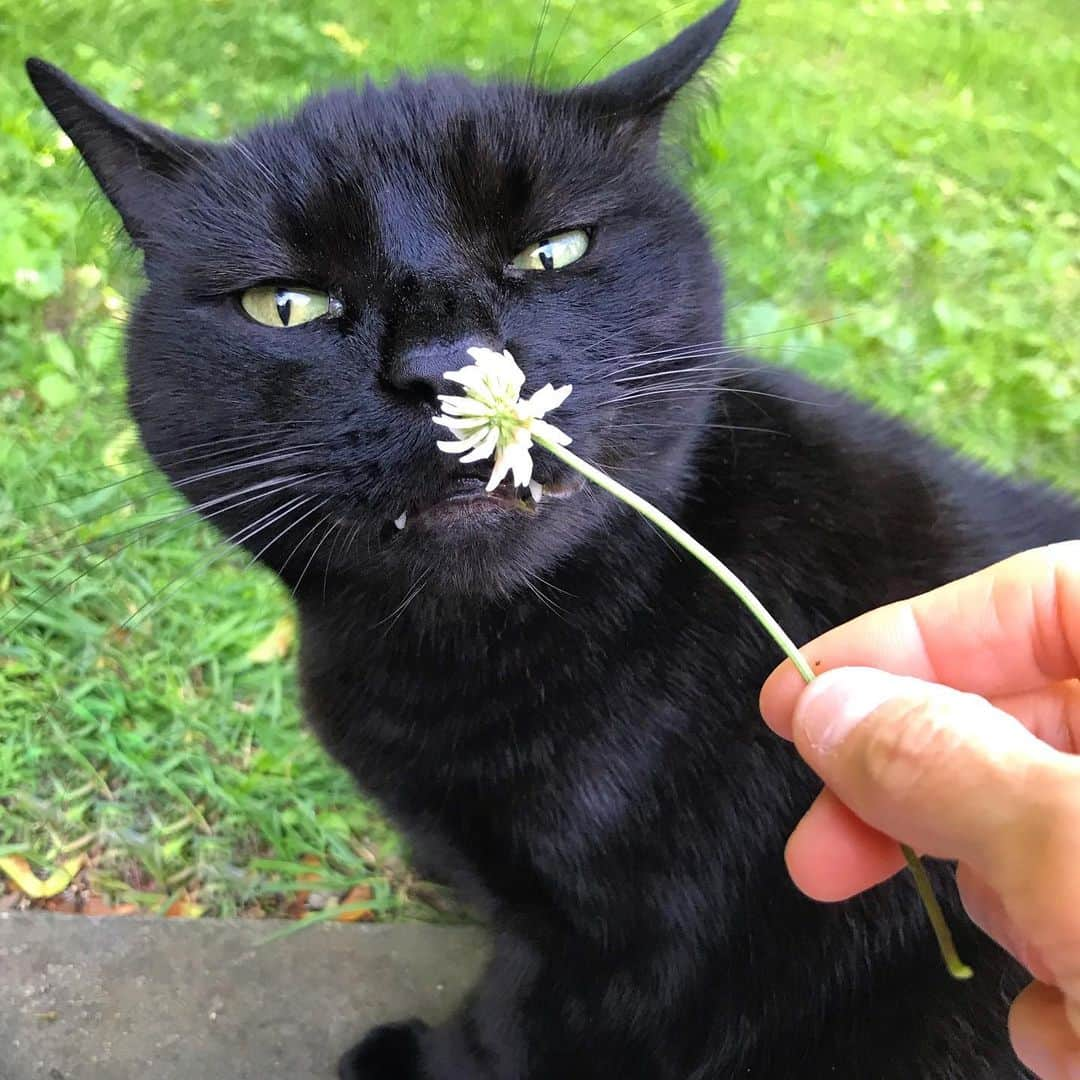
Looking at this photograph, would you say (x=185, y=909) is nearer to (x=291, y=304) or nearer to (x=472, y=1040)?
(x=472, y=1040)

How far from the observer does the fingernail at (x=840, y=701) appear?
67 cm

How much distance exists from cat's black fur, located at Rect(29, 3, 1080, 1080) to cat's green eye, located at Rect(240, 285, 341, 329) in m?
0.02

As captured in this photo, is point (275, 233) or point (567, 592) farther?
point (567, 592)

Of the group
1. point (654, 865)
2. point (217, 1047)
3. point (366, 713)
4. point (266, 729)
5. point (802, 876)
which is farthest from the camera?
point (266, 729)

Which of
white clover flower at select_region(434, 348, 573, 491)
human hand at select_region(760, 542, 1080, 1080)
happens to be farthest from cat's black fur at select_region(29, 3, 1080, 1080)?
human hand at select_region(760, 542, 1080, 1080)

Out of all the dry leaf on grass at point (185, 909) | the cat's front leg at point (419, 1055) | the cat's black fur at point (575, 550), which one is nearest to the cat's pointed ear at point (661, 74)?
the cat's black fur at point (575, 550)

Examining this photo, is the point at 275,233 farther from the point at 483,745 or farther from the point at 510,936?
the point at 510,936

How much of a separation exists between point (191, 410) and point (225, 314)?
0.37ft

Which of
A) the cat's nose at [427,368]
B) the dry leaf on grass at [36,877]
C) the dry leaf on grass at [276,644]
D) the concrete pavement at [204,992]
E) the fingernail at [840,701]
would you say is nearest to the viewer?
the fingernail at [840,701]

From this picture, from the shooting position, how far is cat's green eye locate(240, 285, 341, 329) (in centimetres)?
99

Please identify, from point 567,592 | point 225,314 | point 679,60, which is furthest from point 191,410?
point 679,60

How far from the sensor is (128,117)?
106cm

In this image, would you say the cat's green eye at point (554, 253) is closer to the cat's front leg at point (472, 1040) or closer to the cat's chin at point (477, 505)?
the cat's chin at point (477, 505)

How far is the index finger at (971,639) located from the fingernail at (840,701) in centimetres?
10
